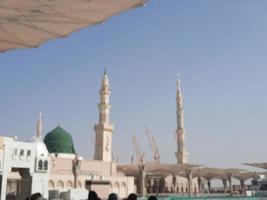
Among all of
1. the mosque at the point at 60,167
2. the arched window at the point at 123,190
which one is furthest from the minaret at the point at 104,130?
the arched window at the point at 123,190

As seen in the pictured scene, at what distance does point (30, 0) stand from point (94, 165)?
3786 cm

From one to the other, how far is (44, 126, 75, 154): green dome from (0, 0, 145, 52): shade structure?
39297 mm

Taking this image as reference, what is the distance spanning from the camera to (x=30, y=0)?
663cm

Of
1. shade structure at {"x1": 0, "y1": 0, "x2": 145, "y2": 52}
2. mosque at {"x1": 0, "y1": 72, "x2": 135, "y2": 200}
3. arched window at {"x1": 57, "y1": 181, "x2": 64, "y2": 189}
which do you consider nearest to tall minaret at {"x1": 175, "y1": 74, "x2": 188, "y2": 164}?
mosque at {"x1": 0, "y1": 72, "x2": 135, "y2": 200}

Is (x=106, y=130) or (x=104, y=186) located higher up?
(x=106, y=130)

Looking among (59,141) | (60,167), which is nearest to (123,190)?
(60,167)

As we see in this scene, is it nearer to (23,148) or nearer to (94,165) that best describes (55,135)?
(94,165)

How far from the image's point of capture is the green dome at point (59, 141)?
4762 cm

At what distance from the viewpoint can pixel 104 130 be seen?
45469 mm

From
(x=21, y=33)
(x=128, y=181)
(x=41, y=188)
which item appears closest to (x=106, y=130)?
(x=128, y=181)

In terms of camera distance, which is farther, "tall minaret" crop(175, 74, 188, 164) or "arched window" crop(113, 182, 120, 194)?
"tall minaret" crop(175, 74, 188, 164)

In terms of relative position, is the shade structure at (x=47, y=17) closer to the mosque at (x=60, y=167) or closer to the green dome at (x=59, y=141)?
the mosque at (x=60, y=167)

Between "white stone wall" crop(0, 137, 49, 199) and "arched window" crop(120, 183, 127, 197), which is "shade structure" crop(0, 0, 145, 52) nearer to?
"white stone wall" crop(0, 137, 49, 199)

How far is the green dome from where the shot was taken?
156 ft
